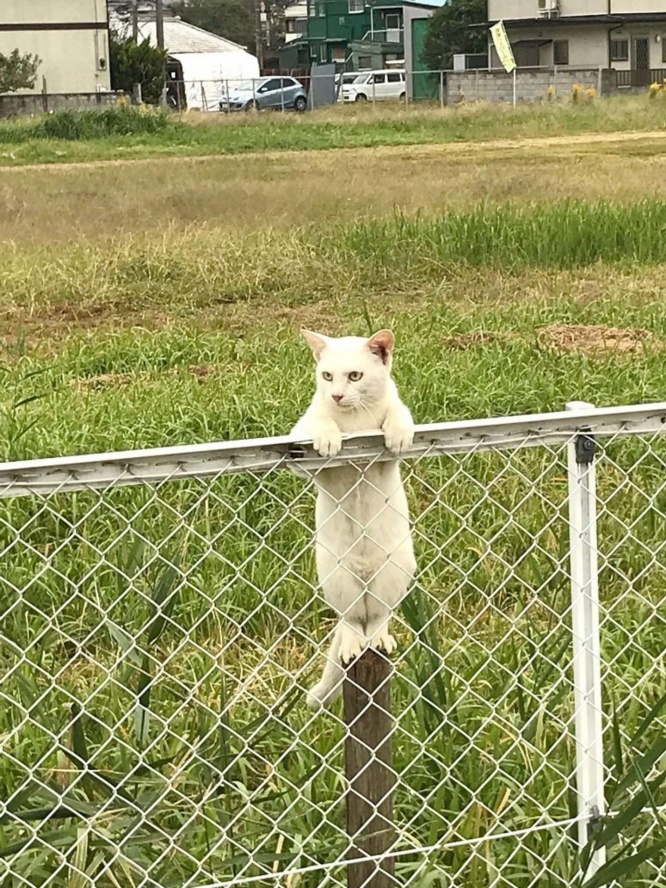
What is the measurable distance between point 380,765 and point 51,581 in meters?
2.21

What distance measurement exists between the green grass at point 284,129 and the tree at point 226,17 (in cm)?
3796

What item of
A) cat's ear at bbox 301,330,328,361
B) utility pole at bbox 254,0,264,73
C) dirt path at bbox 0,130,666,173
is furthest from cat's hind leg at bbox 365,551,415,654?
utility pole at bbox 254,0,264,73

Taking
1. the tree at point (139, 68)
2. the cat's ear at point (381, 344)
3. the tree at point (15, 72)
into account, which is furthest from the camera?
the tree at point (139, 68)

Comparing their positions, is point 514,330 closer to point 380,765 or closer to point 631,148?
point 380,765

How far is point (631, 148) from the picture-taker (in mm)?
21453

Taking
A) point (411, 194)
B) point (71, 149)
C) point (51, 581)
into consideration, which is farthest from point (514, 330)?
point (71, 149)

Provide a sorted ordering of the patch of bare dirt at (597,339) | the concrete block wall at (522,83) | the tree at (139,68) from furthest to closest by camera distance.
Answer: the tree at (139,68) → the concrete block wall at (522,83) → the patch of bare dirt at (597,339)

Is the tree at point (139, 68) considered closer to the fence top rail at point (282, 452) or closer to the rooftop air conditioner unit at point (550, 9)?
the rooftop air conditioner unit at point (550, 9)

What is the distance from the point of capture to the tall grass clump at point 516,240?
10.2m

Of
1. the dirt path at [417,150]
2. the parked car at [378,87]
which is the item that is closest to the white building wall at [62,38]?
the parked car at [378,87]

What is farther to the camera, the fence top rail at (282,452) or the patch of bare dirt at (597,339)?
the patch of bare dirt at (597,339)

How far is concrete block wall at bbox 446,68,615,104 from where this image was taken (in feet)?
120

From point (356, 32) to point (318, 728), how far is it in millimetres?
54738

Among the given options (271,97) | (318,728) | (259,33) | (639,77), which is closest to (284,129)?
(271,97)
